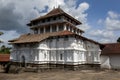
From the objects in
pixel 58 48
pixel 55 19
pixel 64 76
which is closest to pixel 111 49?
pixel 58 48

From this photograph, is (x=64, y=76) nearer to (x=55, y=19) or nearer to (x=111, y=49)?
(x=111, y=49)

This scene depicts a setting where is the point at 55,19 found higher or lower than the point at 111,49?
higher

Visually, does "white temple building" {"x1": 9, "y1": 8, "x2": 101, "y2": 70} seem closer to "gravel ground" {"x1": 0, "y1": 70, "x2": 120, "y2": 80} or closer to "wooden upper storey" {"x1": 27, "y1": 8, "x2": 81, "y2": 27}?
"wooden upper storey" {"x1": 27, "y1": 8, "x2": 81, "y2": 27}

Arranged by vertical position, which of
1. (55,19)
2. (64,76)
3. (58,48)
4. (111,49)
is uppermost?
(55,19)

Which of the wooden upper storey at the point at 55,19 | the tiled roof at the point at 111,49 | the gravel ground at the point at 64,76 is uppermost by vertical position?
the wooden upper storey at the point at 55,19

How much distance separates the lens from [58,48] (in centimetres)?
3177

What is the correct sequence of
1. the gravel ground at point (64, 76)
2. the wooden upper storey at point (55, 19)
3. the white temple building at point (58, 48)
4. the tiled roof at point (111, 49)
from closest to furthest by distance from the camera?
the gravel ground at point (64, 76)
the white temple building at point (58, 48)
the tiled roof at point (111, 49)
the wooden upper storey at point (55, 19)

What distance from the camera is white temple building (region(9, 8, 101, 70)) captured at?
3048cm

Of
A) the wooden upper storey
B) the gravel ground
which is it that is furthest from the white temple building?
the gravel ground

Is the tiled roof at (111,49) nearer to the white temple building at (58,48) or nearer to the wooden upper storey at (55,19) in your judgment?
the white temple building at (58,48)

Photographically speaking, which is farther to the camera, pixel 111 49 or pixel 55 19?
pixel 55 19

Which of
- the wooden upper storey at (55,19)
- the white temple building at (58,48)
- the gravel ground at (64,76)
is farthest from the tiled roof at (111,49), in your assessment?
the gravel ground at (64,76)

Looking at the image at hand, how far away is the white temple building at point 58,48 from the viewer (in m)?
30.5

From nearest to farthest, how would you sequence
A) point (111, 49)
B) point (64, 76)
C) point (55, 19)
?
point (64, 76)
point (111, 49)
point (55, 19)
